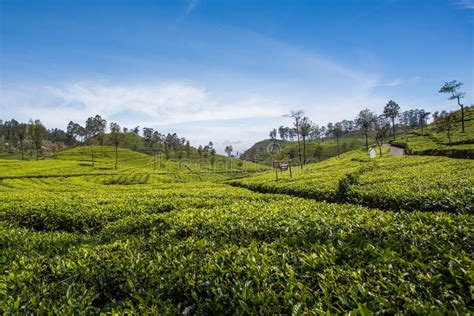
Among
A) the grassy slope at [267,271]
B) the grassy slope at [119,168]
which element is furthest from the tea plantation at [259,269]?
the grassy slope at [119,168]

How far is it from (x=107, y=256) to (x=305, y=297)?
4278 millimetres

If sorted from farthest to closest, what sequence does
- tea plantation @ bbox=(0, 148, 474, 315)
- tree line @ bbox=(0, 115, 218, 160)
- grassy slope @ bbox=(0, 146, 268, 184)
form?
tree line @ bbox=(0, 115, 218, 160)
grassy slope @ bbox=(0, 146, 268, 184)
tea plantation @ bbox=(0, 148, 474, 315)

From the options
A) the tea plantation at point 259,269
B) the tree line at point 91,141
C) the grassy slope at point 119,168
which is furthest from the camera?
the tree line at point 91,141

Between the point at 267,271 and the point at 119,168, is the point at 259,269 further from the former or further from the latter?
the point at 119,168

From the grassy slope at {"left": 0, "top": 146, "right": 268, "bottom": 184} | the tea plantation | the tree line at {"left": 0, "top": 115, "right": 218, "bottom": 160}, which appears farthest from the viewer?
the tree line at {"left": 0, "top": 115, "right": 218, "bottom": 160}

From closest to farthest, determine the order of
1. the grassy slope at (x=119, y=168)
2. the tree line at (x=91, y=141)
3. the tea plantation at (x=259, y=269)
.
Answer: the tea plantation at (x=259, y=269)
the grassy slope at (x=119, y=168)
the tree line at (x=91, y=141)

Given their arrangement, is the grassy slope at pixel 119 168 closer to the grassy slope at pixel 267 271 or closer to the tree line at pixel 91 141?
the tree line at pixel 91 141

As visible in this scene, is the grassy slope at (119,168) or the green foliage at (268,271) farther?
the grassy slope at (119,168)

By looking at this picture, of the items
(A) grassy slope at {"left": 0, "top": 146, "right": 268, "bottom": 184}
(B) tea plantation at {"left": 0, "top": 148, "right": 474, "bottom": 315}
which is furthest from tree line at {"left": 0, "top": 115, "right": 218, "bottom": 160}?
(B) tea plantation at {"left": 0, "top": 148, "right": 474, "bottom": 315}

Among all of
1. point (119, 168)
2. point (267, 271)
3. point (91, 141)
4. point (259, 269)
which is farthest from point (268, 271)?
point (91, 141)

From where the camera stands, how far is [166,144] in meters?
143

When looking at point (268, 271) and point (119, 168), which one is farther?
point (119, 168)

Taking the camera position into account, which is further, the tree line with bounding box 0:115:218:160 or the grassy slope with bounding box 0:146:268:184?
the tree line with bounding box 0:115:218:160

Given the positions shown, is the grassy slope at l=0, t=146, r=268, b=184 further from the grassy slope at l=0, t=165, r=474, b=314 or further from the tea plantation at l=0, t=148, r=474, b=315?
the grassy slope at l=0, t=165, r=474, b=314
